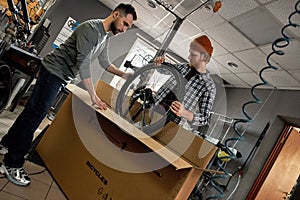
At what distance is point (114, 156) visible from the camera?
1.39m

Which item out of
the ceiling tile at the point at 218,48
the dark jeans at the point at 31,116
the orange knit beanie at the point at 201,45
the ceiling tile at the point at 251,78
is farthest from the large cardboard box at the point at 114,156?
the ceiling tile at the point at 251,78

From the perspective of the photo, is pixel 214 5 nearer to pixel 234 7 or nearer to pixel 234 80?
pixel 234 7

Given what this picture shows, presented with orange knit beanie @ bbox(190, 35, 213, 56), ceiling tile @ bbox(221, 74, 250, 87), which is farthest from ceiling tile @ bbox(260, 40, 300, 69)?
orange knit beanie @ bbox(190, 35, 213, 56)

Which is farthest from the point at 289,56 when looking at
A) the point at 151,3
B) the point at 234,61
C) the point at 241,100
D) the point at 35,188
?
the point at 35,188

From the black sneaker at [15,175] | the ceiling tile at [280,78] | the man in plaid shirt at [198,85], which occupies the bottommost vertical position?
the black sneaker at [15,175]

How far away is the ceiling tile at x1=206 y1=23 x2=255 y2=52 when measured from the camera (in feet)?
11.7

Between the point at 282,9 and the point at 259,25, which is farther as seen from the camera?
the point at 259,25

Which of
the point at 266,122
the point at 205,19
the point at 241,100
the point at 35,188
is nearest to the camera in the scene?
the point at 35,188

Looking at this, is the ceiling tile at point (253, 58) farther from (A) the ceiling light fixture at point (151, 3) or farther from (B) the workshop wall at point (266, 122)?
(A) the ceiling light fixture at point (151, 3)

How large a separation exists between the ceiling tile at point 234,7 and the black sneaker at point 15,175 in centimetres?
279

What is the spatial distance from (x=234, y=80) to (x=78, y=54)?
4424mm

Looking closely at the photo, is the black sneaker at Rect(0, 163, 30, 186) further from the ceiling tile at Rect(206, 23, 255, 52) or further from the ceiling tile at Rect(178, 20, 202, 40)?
the ceiling tile at Rect(178, 20, 202, 40)

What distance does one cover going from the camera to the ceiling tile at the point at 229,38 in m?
3.56

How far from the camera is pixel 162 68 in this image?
169cm
